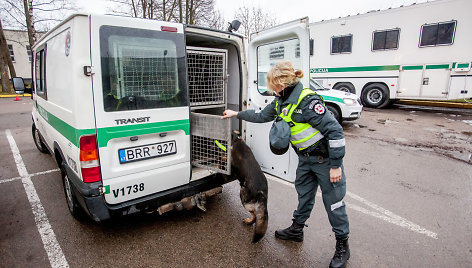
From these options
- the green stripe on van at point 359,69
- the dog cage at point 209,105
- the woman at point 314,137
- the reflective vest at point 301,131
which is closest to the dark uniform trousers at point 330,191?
the woman at point 314,137

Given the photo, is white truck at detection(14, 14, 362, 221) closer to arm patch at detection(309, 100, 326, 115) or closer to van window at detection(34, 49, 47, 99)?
van window at detection(34, 49, 47, 99)

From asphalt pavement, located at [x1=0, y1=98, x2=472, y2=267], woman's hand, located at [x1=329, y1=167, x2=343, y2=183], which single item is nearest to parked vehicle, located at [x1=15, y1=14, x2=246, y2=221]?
asphalt pavement, located at [x1=0, y1=98, x2=472, y2=267]

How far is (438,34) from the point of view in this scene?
9039mm

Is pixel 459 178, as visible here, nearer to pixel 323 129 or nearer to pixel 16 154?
pixel 323 129

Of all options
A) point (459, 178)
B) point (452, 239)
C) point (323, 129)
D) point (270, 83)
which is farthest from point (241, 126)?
point (459, 178)

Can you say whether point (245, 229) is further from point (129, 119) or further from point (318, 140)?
point (129, 119)

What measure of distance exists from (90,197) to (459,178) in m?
5.48

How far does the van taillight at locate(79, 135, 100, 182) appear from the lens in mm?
2158

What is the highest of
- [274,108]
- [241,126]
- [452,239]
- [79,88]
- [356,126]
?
[79,88]

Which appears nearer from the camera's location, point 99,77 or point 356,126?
point 99,77

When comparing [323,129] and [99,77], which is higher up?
[99,77]

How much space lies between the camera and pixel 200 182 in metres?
2.88

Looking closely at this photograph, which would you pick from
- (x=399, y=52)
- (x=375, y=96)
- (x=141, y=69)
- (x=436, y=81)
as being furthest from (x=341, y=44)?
(x=141, y=69)

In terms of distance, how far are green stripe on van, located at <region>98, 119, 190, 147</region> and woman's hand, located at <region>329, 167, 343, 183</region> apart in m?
1.45
